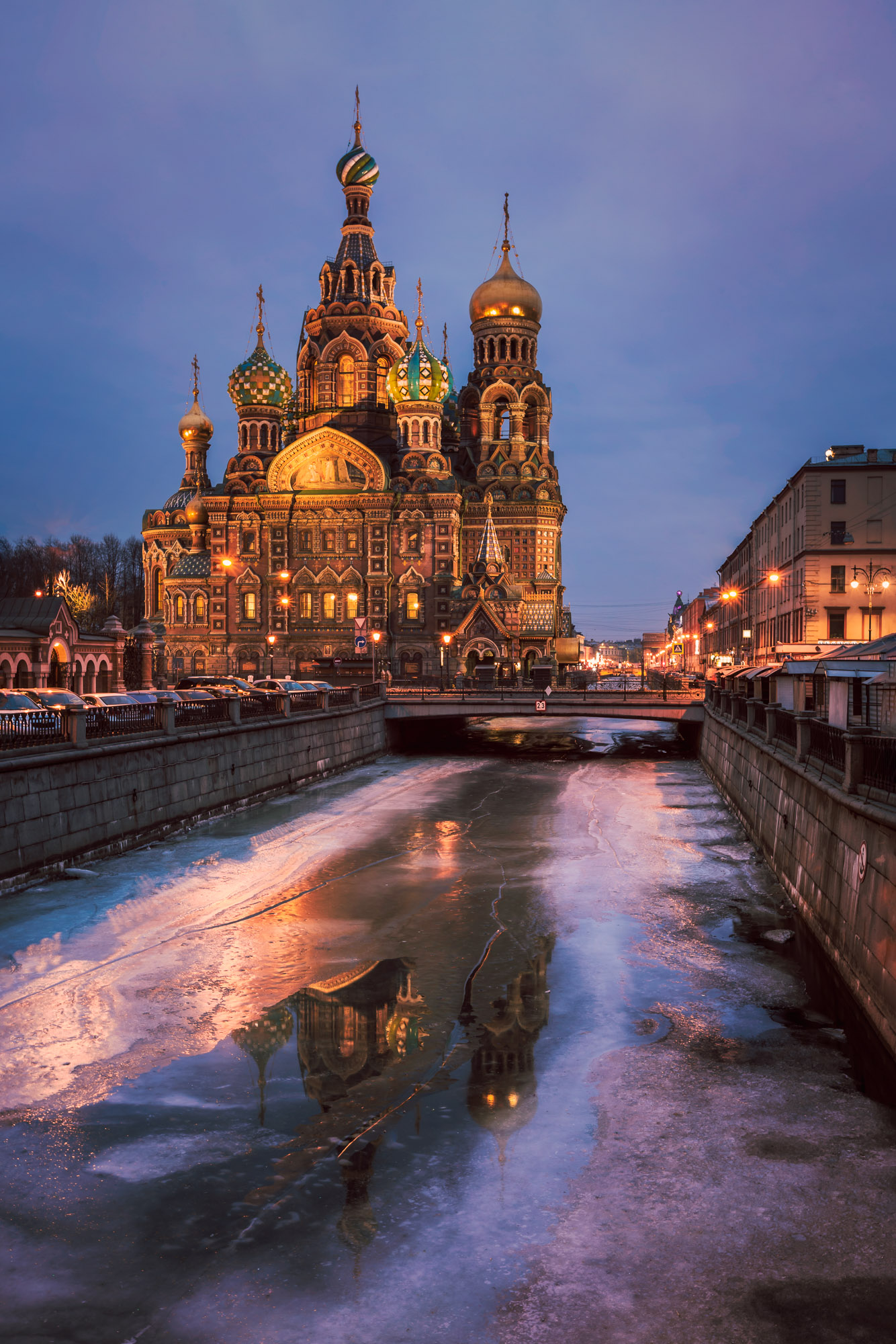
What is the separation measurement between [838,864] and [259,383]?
7696 centimetres

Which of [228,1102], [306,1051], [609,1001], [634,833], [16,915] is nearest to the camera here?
[228,1102]

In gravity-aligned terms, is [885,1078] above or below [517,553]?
below

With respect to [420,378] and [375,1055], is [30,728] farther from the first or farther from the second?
[420,378]

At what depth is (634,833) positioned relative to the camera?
95.1 ft

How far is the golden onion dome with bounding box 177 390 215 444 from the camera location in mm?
100438

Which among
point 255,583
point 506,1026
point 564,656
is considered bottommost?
point 506,1026

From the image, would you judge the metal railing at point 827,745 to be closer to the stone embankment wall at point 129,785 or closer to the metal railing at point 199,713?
the stone embankment wall at point 129,785

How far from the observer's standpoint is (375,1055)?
12906 mm

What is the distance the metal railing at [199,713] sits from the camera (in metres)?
29.2

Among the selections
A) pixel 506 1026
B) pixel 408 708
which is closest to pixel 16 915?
pixel 506 1026

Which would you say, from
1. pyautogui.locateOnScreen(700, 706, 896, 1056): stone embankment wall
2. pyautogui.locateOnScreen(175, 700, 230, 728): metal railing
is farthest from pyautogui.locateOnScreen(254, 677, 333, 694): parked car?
pyautogui.locateOnScreen(700, 706, 896, 1056): stone embankment wall

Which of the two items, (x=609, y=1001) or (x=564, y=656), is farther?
(x=564, y=656)

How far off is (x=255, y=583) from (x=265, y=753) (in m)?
49.9

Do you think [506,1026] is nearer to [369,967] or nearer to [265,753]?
[369,967]
